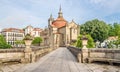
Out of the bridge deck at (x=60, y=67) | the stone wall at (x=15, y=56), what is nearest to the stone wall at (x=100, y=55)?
the bridge deck at (x=60, y=67)

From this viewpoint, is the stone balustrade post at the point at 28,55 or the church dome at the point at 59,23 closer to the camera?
the stone balustrade post at the point at 28,55

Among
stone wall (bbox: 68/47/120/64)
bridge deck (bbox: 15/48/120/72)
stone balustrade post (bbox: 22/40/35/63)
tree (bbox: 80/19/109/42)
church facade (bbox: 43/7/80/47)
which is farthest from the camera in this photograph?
church facade (bbox: 43/7/80/47)

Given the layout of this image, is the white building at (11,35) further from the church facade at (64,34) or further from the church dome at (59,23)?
the church dome at (59,23)

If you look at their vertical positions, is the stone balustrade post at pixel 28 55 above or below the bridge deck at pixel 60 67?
above

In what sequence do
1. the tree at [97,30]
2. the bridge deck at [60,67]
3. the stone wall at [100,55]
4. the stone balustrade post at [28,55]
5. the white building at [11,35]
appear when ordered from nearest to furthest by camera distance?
the bridge deck at [60,67], the stone wall at [100,55], the stone balustrade post at [28,55], the tree at [97,30], the white building at [11,35]

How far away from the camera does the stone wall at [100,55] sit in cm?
1402

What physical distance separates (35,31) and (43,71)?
12903 centimetres

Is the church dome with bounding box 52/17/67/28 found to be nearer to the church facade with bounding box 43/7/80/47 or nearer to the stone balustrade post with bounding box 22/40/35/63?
the church facade with bounding box 43/7/80/47

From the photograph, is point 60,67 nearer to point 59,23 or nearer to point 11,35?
point 59,23

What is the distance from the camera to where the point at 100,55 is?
603 inches

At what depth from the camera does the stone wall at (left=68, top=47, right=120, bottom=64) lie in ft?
46.0

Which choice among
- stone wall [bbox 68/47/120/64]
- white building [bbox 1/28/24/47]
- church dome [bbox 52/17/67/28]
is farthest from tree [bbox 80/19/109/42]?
white building [bbox 1/28/24/47]

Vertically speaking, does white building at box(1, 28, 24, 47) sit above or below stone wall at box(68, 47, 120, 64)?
above

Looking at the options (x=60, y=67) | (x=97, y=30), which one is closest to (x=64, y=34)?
(x=97, y=30)
